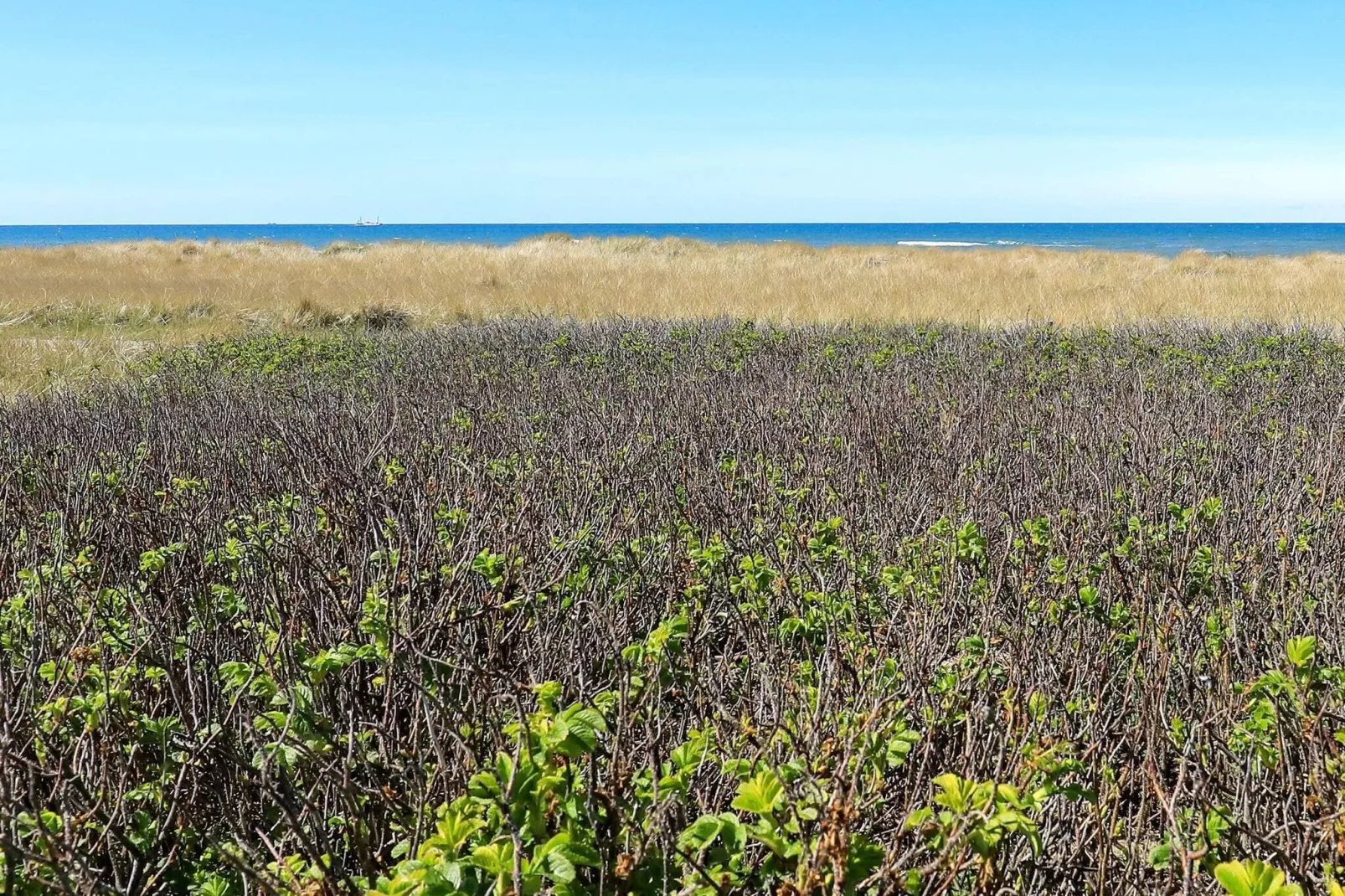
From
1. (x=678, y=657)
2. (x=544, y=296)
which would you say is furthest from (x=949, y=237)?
(x=678, y=657)

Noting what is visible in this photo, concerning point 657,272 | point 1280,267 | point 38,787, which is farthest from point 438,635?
point 1280,267

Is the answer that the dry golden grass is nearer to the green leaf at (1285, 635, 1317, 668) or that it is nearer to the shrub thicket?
the shrub thicket

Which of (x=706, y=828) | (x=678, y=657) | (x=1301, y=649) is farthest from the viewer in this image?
(x=678, y=657)

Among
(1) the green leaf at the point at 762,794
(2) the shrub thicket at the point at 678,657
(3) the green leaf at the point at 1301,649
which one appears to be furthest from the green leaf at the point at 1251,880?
(3) the green leaf at the point at 1301,649

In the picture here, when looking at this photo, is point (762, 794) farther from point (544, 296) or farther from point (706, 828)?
point (544, 296)

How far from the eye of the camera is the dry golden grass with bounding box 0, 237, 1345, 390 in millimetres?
12328

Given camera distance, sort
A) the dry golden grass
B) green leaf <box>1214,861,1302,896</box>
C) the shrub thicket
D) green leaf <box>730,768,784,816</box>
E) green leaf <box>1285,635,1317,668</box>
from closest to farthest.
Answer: green leaf <box>1214,861,1302,896</box> < green leaf <box>730,768,784,816</box> < the shrub thicket < green leaf <box>1285,635,1317,668</box> < the dry golden grass

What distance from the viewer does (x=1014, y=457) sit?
15.7 feet

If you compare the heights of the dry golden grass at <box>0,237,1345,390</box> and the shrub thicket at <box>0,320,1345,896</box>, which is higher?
the dry golden grass at <box>0,237,1345,390</box>

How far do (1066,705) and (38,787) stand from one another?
6.41ft

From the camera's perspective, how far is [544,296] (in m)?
16.3

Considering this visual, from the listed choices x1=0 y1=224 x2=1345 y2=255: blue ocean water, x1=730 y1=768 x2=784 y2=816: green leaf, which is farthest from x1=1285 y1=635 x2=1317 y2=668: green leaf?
x1=0 y1=224 x2=1345 y2=255: blue ocean water

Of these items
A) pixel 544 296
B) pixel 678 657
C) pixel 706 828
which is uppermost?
pixel 544 296

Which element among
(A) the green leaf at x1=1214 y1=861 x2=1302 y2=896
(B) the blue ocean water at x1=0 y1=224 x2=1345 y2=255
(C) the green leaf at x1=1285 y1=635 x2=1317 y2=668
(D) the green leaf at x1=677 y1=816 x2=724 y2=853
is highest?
Result: (B) the blue ocean water at x1=0 y1=224 x2=1345 y2=255
